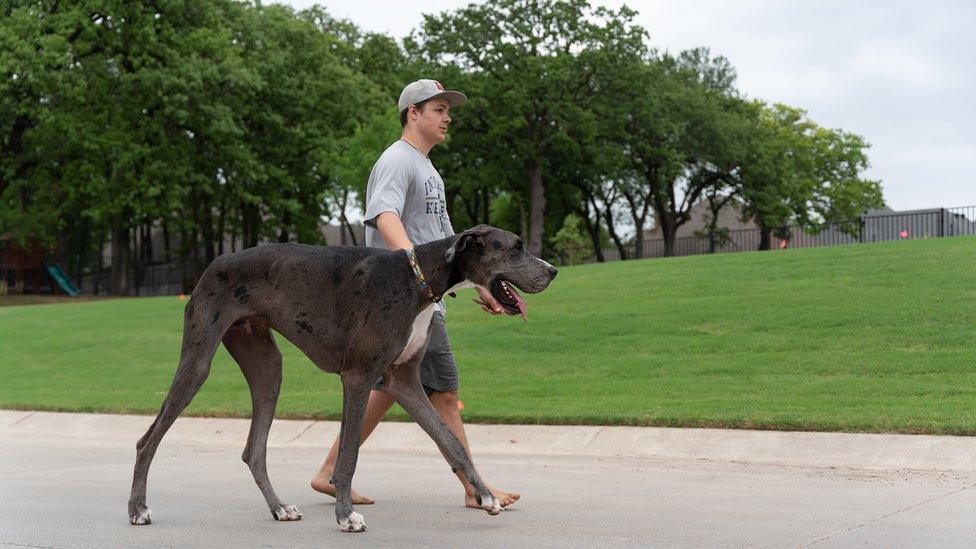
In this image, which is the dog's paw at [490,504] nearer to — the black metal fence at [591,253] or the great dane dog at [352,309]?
the great dane dog at [352,309]

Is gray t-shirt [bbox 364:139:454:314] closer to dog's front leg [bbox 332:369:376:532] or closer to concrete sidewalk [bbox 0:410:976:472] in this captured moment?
dog's front leg [bbox 332:369:376:532]

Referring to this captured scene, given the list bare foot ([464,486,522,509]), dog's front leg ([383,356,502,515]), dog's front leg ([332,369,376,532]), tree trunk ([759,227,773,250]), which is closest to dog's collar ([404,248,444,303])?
dog's front leg ([383,356,502,515])

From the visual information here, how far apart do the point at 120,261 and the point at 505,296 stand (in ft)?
156

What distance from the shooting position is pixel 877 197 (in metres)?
74.6

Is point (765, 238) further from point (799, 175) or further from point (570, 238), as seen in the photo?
point (570, 238)

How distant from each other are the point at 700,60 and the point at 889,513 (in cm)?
7316

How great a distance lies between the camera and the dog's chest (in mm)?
6051

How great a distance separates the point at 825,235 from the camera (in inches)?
2721

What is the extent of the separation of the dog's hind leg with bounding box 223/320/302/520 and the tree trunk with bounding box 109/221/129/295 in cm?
4496

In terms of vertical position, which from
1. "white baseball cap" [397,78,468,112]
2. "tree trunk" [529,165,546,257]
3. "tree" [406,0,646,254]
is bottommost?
"white baseball cap" [397,78,468,112]

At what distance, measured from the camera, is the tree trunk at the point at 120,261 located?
49562 millimetres

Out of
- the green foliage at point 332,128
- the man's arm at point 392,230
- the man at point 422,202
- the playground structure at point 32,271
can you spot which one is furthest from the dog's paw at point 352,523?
the playground structure at point 32,271

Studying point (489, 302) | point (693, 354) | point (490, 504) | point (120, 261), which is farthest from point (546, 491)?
point (120, 261)

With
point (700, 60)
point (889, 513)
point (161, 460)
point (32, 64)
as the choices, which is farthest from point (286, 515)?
point (700, 60)
